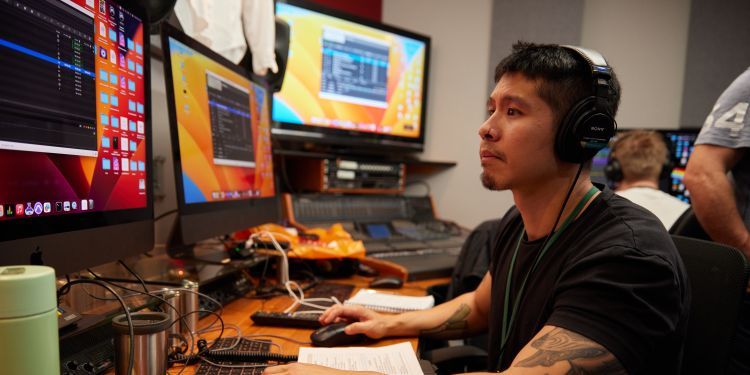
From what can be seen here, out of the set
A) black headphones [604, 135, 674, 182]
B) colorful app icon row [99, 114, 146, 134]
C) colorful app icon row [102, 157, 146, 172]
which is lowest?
colorful app icon row [102, 157, 146, 172]

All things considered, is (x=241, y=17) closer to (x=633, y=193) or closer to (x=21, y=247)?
(x=21, y=247)

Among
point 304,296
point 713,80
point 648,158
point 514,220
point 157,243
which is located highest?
point 713,80

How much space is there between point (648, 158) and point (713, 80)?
915mm

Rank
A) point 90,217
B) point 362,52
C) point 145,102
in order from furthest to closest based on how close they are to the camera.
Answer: point 362,52, point 145,102, point 90,217

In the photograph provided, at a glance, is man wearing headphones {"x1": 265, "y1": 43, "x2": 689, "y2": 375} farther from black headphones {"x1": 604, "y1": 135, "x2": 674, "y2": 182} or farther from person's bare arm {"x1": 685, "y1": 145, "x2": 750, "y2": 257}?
black headphones {"x1": 604, "y1": 135, "x2": 674, "y2": 182}

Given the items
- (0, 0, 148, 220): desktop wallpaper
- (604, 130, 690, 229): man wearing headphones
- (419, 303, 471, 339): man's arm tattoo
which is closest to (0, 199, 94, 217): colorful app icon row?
(0, 0, 148, 220): desktop wallpaper

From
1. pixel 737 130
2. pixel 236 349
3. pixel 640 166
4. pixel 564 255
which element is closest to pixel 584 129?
pixel 564 255

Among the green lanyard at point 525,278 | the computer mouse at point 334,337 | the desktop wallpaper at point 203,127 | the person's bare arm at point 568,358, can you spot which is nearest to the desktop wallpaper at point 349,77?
the desktop wallpaper at point 203,127

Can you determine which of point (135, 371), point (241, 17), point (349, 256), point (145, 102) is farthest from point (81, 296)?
point (241, 17)

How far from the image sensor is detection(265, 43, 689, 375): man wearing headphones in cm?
71

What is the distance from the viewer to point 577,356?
0.69m

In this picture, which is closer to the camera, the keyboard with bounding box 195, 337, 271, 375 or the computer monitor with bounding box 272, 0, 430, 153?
the keyboard with bounding box 195, 337, 271, 375

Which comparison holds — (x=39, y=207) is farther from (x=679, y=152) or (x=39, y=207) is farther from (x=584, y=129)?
(x=679, y=152)

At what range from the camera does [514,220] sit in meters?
1.21
